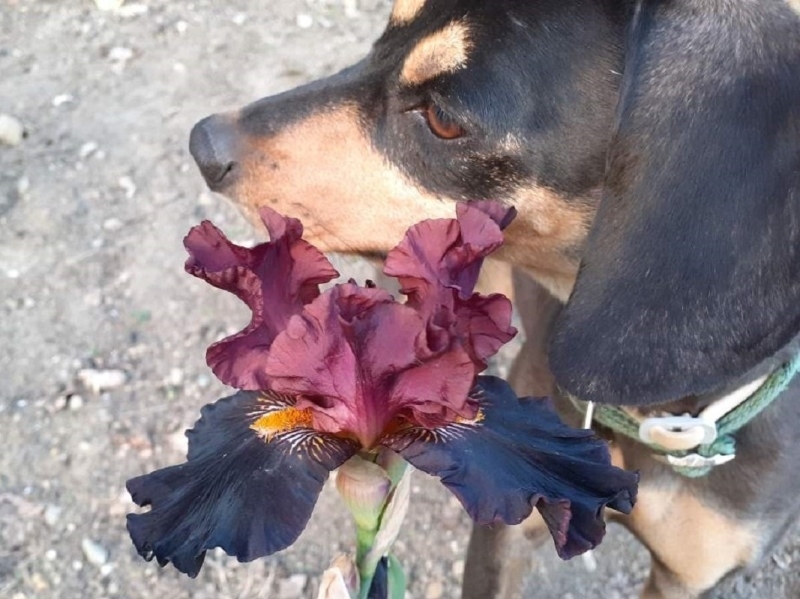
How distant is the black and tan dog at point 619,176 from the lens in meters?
1.23

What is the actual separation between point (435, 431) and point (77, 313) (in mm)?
2221

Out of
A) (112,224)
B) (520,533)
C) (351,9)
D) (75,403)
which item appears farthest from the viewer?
(351,9)

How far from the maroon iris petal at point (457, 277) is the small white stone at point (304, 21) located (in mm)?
3256

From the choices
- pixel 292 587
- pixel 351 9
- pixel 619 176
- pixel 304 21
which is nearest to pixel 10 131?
pixel 304 21

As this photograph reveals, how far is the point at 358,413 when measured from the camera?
2.77 ft

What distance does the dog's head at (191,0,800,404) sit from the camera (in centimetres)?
123

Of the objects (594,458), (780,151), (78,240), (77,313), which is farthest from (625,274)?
(78,240)

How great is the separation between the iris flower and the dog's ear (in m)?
0.43

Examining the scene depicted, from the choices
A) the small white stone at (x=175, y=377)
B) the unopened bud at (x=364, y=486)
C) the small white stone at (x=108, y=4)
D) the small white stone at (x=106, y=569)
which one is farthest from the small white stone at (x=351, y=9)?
the unopened bud at (x=364, y=486)

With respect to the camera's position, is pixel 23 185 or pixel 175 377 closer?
pixel 175 377

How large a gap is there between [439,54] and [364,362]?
30.2 inches

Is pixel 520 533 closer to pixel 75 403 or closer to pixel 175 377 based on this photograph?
pixel 175 377

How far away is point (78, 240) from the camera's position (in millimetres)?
3053

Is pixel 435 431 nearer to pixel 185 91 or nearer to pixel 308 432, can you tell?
pixel 308 432
